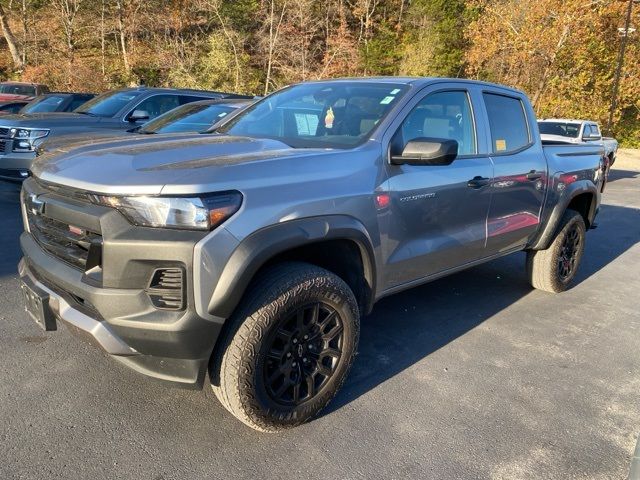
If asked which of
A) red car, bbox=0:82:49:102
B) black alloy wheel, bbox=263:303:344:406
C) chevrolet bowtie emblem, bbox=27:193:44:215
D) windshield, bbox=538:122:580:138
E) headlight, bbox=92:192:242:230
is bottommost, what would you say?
black alloy wheel, bbox=263:303:344:406

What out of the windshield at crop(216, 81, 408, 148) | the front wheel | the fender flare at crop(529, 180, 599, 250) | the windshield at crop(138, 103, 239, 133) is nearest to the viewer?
the front wheel

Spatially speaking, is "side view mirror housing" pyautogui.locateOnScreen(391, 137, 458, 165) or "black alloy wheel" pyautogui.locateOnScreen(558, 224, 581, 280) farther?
"black alloy wheel" pyautogui.locateOnScreen(558, 224, 581, 280)

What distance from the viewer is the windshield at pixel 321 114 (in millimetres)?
3281

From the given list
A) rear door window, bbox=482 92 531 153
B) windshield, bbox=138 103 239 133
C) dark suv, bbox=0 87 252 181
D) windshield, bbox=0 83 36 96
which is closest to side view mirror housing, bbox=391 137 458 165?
rear door window, bbox=482 92 531 153

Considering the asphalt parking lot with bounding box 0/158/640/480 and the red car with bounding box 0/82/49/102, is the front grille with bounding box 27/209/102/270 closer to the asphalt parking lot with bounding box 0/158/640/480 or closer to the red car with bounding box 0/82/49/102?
the asphalt parking lot with bounding box 0/158/640/480

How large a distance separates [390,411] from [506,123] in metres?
2.58

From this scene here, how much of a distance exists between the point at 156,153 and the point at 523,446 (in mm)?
2400

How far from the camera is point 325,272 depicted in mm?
2766

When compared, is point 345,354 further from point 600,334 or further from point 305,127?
point 600,334

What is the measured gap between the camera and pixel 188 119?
7.17m

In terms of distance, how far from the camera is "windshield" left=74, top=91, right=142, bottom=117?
8797 millimetres

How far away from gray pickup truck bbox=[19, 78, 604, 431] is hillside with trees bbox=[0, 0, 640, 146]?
22570 mm

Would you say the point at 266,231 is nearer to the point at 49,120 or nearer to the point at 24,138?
the point at 24,138

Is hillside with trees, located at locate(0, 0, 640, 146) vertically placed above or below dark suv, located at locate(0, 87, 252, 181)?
above
